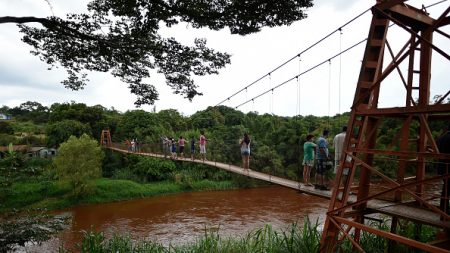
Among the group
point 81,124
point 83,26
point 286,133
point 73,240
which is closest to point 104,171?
point 81,124

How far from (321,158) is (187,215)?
8960 mm

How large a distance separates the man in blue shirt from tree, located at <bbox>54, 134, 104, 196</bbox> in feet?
39.5

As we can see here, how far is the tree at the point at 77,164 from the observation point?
548 inches

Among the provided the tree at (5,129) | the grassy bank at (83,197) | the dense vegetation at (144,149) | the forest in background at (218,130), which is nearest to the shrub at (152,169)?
the dense vegetation at (144,149)

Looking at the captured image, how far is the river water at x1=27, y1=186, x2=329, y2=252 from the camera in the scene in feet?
33.5

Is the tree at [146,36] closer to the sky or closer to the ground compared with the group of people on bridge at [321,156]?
closer to the sky

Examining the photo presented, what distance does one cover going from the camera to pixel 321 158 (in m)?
4.79

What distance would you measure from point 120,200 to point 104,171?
13.0ft

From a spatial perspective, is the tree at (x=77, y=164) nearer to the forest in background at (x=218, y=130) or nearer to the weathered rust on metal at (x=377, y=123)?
the forest in background at (x=218, y=130)

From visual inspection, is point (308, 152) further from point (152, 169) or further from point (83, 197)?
point (152, 169)

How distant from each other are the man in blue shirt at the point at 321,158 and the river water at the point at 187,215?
5257 mm

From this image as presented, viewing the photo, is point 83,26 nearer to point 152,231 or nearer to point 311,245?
point 311,245

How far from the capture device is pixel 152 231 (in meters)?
10.5

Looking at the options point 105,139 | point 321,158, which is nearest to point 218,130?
point 105,139
